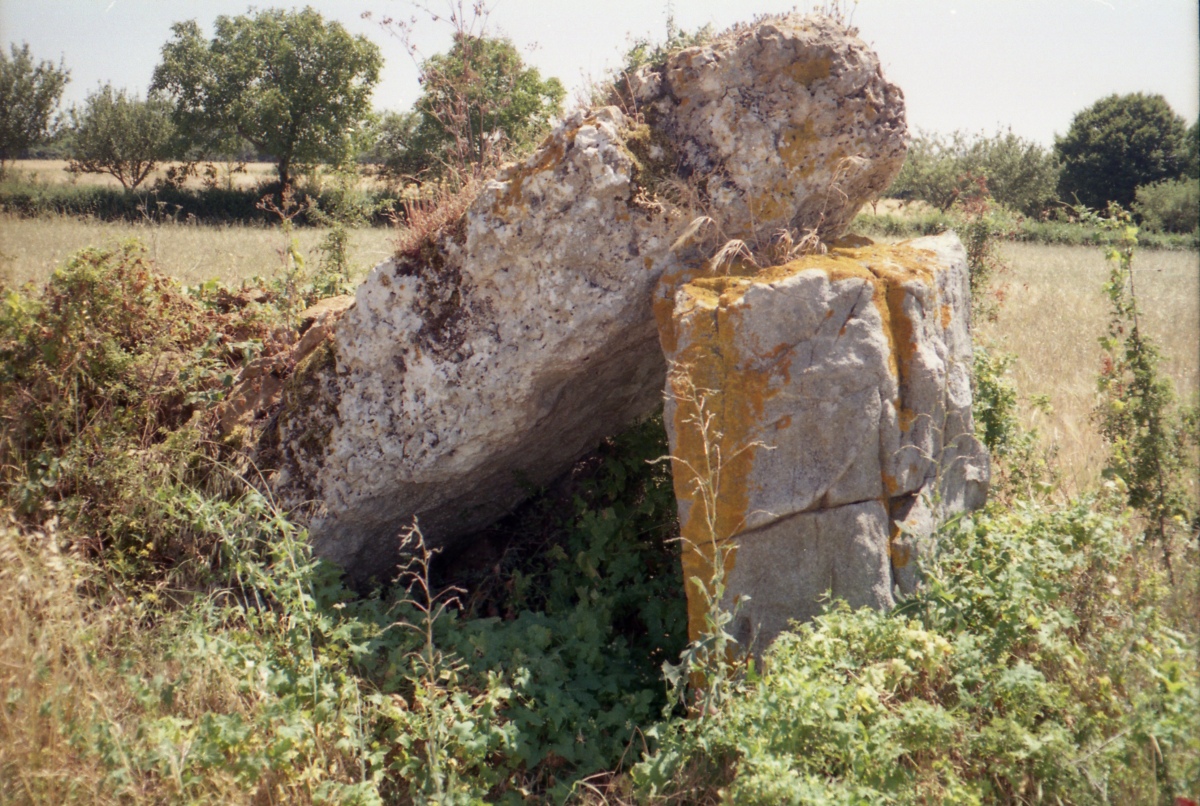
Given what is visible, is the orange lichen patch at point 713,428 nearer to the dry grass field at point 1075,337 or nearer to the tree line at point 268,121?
the dry grass field at point 1075,337

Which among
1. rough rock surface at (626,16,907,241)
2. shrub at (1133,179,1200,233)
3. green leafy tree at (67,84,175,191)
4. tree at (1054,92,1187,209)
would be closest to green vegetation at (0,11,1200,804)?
rough rock surface at (626,16,907,241)

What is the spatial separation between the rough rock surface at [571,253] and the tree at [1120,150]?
38.1m

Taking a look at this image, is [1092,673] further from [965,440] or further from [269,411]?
[269,411]

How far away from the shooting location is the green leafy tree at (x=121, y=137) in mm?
30812

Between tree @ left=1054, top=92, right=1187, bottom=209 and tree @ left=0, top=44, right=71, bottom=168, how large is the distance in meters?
41.5

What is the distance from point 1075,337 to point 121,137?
35495mm

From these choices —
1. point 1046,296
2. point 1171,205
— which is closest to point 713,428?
point 1046,296

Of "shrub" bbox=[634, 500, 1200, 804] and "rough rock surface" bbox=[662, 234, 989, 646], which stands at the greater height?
"rough rock surface" bbox=[662, 234, 989, 646]

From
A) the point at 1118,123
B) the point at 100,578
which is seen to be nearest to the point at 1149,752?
the point at 100,578

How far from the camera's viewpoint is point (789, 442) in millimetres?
3344

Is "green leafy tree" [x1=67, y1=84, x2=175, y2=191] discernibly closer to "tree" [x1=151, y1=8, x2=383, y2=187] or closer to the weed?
"tree" [x1=151, y1=8, x2=383, y2=187]

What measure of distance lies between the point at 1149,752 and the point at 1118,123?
45.1 meters

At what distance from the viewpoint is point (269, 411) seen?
182 inches

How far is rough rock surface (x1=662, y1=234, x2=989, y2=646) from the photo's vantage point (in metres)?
3.32
